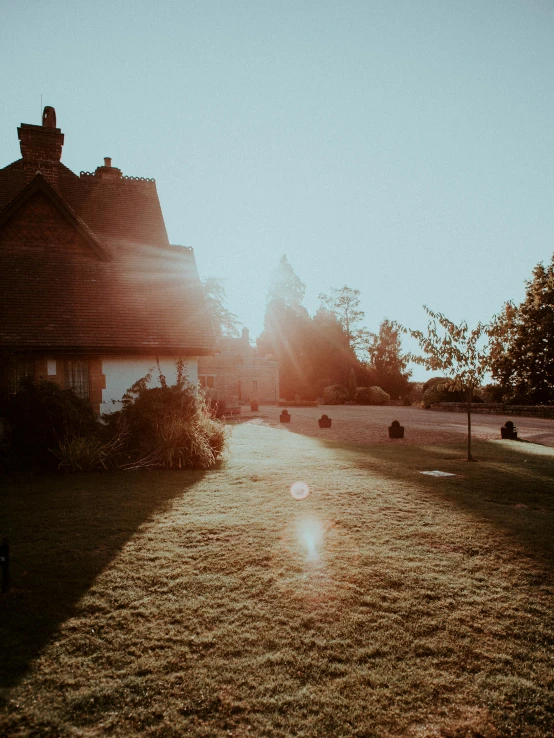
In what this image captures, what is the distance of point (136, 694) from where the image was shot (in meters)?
2.80

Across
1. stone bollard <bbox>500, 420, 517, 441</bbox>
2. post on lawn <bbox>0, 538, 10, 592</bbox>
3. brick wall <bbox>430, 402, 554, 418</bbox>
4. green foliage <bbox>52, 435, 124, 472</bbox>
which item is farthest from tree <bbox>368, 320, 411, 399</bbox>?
post on lawn <bbox>0, 538, 10, 592</bbox>

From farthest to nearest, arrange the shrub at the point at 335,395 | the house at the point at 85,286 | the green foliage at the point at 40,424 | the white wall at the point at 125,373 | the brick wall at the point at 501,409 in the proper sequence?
the shrub at the point at 335,395, the brick wall at the point at 501,409, the white wall at the point at 125,373, the house at the point at 85,286, the green foliage at the point at 40,424

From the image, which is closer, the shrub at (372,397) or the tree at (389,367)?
the shrub at (372,397)

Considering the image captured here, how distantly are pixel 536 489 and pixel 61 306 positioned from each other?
13038 mm

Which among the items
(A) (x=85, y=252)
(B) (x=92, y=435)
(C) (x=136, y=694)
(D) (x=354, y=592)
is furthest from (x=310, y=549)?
(A) (x=85, y=252)

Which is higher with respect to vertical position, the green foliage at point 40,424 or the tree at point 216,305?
the tree at point 216,305

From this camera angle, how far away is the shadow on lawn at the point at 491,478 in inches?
238

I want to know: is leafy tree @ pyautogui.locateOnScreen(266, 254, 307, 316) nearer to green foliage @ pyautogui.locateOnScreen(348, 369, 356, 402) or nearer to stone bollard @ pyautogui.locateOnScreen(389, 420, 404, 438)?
green foliage @ pyautogui.locateOnScreen(348, 369, 356, 402)

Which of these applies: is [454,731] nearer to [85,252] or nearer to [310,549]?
[310,549]

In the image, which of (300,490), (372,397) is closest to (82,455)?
(300,490)

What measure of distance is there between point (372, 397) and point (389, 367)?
8.00 metres

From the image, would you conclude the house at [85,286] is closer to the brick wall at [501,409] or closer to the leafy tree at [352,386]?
the brick wall at [501,409]

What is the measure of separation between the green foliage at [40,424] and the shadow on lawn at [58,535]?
2.88 feet

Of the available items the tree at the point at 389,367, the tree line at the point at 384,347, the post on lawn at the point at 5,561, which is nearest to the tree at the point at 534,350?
the tree line at the point at 384,347
